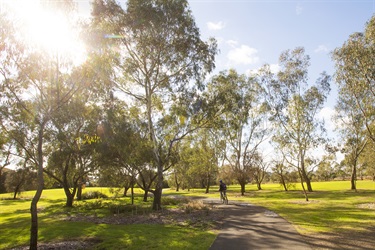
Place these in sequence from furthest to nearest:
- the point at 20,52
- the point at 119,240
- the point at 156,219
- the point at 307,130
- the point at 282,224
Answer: the point at 307,130 < the point at 156,219 < the point at 282,224 < the point at 119,240 < the point at 20,52

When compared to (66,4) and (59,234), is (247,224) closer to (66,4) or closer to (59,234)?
(59,234)

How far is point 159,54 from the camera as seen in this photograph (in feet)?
82.8

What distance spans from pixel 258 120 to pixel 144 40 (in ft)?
106

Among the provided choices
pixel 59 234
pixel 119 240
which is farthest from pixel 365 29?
pixel 59 234

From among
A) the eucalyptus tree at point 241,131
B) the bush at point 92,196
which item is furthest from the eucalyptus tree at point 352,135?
the bush at point 92,196

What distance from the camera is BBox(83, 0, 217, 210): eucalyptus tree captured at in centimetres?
2312

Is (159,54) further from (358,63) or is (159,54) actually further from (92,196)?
(92,196)

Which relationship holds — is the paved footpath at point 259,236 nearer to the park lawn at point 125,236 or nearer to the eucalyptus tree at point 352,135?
the park lawn at point 125,236

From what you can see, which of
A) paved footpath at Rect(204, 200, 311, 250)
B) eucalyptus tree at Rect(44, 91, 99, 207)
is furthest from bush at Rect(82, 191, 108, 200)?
paved footpath at Rect(204, 200, 311, 250)

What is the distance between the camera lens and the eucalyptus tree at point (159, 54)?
2312cm

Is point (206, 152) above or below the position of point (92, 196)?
above

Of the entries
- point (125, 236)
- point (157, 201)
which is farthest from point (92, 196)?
point (125, 236)

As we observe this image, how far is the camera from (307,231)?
539 inches

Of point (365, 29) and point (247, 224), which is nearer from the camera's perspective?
point (247, 224)
